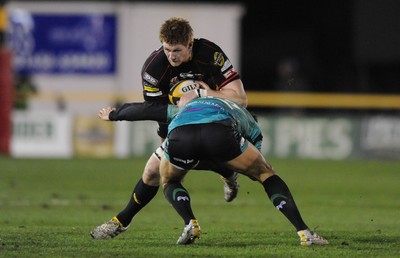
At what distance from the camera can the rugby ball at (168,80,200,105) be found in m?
9.18

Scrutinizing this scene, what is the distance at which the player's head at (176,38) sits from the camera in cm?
873

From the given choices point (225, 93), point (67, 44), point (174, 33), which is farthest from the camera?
point (67, 44)

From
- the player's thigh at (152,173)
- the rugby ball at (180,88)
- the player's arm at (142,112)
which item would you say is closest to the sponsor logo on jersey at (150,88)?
the rugby ball at (180,88)

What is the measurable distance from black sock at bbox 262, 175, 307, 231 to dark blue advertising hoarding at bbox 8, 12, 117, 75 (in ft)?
75.1

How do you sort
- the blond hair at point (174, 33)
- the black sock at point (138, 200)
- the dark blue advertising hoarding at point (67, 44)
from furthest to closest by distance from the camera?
the dark blue advertising hoarding at point (67, 44), the black sock at point (138, 200), the blond hair at point (174, 33)

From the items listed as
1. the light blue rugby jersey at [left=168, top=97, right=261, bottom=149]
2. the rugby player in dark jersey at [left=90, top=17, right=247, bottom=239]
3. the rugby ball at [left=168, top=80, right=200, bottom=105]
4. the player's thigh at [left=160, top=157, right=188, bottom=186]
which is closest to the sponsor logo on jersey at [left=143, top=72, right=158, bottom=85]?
the rugby player in dark jersey at [left=90, top=17, right=247, bottom=239]

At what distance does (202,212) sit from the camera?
513 inches

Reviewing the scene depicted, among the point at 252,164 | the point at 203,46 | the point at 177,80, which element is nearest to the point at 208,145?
the point at 252,164

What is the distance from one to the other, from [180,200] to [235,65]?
22.1 meters

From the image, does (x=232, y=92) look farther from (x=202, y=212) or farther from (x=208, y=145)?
(x=202, y=212)

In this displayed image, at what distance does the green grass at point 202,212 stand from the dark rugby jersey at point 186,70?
50.0 inches

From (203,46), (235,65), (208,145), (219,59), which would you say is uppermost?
(203,46)

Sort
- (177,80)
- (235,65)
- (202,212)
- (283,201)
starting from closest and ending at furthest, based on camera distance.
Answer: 1. (283,201)
2. (177,80)
3. (202,212)
4. (235,65)

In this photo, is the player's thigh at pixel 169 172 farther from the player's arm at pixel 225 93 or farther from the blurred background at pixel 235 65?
the blurred background at pixel 235 65
